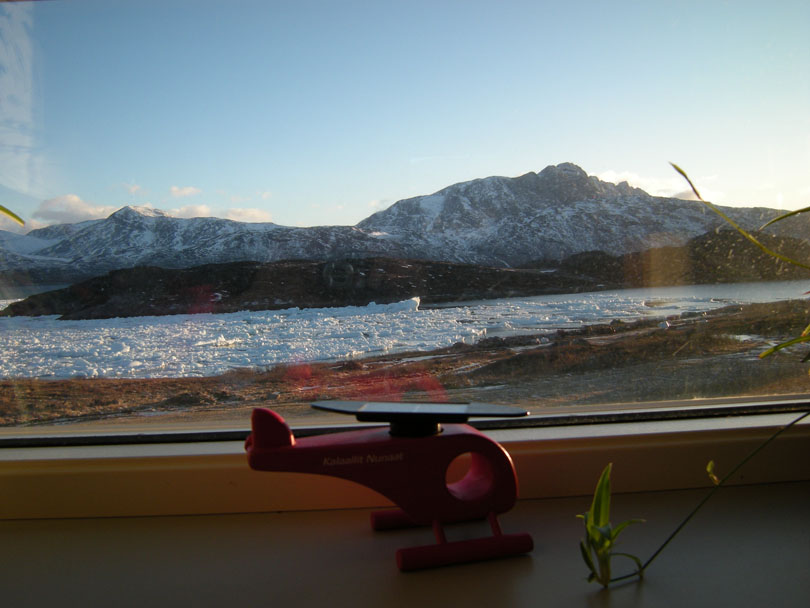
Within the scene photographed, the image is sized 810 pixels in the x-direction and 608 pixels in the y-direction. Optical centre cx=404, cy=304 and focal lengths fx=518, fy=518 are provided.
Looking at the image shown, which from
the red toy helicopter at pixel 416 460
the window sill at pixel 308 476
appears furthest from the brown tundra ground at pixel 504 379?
the red toy helicopter at pixel 416 460

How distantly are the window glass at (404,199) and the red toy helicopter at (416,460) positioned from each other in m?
0.40

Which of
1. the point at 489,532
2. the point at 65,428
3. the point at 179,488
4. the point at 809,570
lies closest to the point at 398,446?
the point at 489,532

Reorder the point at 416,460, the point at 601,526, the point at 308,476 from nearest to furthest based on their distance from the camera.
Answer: the point at 601,526 < the point at 416,460 < the point at 308,476

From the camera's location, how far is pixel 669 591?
91 cm

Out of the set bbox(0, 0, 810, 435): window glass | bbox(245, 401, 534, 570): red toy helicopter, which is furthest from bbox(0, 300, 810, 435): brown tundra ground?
bbox(245, 401, 534, 570): red toy helicopter

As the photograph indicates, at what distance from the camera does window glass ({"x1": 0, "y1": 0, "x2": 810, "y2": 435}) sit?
1.42 meters

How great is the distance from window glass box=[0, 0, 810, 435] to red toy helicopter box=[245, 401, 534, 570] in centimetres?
40

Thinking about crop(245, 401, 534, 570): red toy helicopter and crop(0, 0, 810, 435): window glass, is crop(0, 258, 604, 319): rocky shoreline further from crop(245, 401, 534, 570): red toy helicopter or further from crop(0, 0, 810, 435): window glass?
crop(245, 401, 534, 570): red toy helicopter

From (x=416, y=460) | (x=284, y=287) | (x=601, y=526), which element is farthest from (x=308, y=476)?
(x=601, y=526)

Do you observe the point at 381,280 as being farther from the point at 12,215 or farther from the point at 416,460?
the point at 12,215

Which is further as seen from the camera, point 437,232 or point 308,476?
point 437,232

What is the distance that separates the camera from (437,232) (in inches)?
60.9

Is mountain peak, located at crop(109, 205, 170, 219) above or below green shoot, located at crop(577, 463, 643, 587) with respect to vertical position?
above

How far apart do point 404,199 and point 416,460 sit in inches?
32.0
